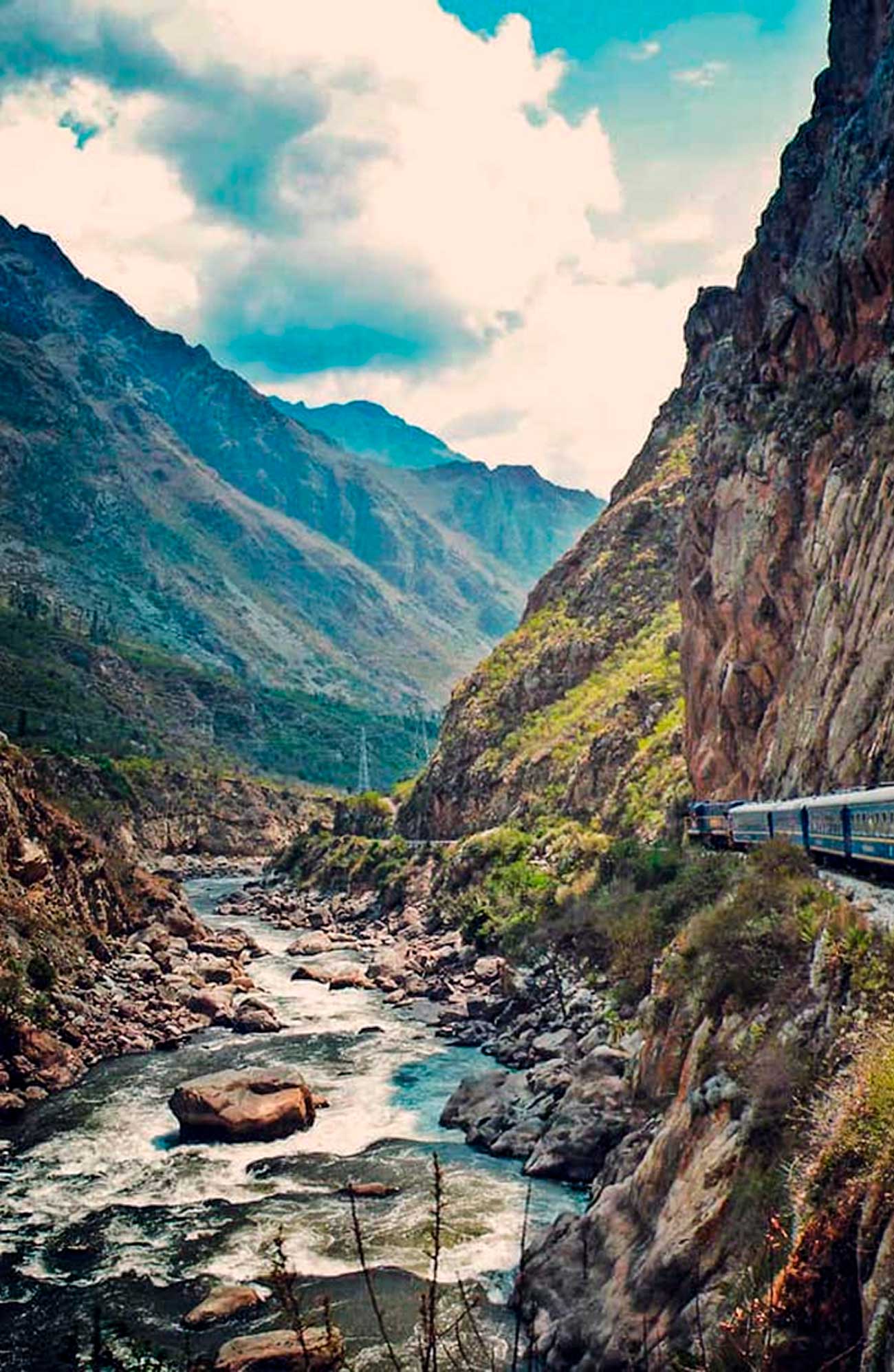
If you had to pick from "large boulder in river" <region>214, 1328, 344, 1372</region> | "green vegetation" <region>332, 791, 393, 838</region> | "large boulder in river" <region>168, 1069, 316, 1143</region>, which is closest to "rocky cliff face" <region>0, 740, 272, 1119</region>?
"large boulder in river" <region>168, 1069, 316, 1143</region>

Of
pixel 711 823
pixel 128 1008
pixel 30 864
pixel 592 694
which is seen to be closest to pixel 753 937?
pixel 711 823

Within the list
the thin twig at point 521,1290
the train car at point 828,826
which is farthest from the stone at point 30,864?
the train car at point 828,826

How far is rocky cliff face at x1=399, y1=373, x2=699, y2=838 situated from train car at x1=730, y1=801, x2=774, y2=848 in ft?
Result: 68.9

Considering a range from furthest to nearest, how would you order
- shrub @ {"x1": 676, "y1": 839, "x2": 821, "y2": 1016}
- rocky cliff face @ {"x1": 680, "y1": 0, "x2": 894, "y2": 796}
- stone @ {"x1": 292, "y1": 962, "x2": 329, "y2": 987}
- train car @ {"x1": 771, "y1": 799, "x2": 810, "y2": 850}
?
stone @ {"x1": 292, "y1": 962, "x2": 329, "y2": 987} < rocky cliff face @ {"x1": 680, "y1": 0, "x2": 894, "y2": 796} < train car @ {"x1": 771, "y1": 799, "x2": 810, "y2": 850} < shrub @ {"x1": 676, "y1": 839, "x2": 821, "y2": 1016}

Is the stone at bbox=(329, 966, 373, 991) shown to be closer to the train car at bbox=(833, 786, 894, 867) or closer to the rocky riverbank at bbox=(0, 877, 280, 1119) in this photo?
the rocky riverbank at bbox=(0, 877, 280, 1119)

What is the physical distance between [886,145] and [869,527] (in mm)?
16073

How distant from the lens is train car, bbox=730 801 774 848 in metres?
33.4

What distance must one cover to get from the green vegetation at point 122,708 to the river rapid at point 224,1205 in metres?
68.7

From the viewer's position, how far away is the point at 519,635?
327 feet

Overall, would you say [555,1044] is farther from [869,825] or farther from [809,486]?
[809,486]

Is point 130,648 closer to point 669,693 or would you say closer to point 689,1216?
point 669,693

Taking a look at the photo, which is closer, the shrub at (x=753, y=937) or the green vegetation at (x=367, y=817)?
the shrub at (x=753, y=937)

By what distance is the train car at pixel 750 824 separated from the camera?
33.4 m

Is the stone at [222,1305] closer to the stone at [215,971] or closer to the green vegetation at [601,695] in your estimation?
the stone at [215,971]
